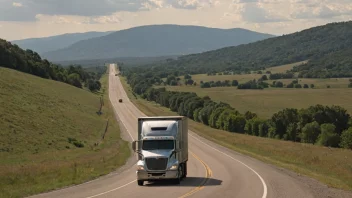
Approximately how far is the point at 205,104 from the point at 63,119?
197ft

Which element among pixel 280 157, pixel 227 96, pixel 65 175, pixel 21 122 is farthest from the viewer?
pixel 227 96

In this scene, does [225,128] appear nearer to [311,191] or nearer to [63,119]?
[63,119]

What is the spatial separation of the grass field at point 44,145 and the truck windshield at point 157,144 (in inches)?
171

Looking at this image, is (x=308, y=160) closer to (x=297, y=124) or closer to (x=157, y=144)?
(x=157, y=144)

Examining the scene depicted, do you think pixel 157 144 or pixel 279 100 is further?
pixel 279 100

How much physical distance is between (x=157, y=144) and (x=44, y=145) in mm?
23582

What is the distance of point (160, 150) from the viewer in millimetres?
30141

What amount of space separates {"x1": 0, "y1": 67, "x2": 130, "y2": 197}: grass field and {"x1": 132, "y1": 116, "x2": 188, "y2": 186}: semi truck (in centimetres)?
414

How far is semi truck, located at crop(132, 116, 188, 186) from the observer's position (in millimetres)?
29234

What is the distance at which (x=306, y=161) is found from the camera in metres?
48.6

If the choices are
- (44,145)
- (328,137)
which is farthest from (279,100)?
(44,145)

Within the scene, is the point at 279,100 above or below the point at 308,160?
below

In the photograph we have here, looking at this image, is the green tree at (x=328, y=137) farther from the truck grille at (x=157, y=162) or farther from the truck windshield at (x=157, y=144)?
the truck grille at (x=157, y=162)

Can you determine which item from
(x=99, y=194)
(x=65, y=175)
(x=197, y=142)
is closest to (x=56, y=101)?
(x=197, y=142)
